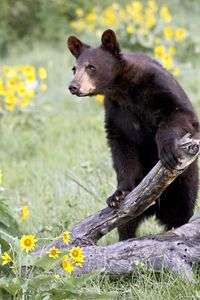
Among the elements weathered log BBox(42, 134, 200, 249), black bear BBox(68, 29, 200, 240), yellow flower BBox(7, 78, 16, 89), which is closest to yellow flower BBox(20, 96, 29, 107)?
yellow flower BBox(7, 78, 16, 89)

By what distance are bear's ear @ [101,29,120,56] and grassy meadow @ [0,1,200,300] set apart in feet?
3.69

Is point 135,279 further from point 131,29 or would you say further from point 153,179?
point 131,29

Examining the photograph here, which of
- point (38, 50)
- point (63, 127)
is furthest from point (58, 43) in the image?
point (63, 127)

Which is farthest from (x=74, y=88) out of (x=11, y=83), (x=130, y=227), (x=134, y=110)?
(x=11, y=83)

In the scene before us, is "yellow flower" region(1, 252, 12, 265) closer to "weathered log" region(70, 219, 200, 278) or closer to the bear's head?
"weathered log" region(70, 219, 200, 278)

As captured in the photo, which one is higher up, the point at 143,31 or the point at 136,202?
the point at 143,31

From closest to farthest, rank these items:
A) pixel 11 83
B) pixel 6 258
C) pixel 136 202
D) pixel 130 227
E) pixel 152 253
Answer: pixel 6 258, pixel 152 253, pixel 136 202, pixel 130 227, pixel 11 83

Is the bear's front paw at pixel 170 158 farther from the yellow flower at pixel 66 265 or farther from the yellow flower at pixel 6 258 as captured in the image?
the yellow flower at pixel 6 258

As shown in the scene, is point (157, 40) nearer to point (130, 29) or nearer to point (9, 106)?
point (130, 29)

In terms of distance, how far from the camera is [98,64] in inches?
177

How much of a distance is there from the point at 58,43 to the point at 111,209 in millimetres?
9313

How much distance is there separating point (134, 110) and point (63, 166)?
106 inches

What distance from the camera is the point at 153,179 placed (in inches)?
158

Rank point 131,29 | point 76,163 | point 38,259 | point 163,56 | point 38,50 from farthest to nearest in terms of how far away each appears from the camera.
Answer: point 38,50, point 131,29, point 163,56, point 76,163, point 38,259
